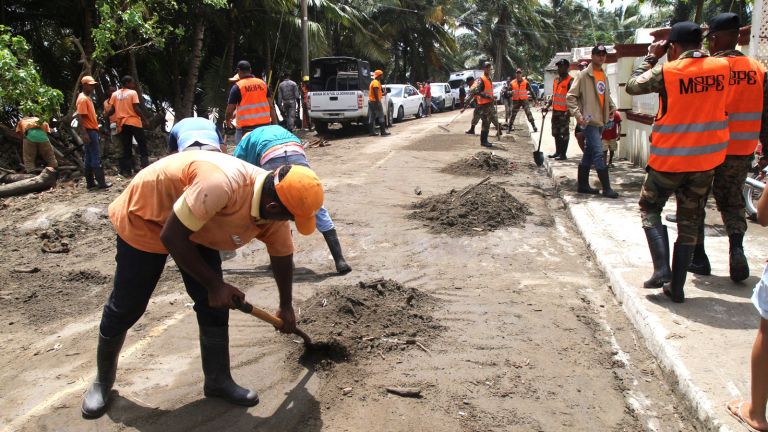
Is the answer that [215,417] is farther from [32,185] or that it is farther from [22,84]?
[32,185]

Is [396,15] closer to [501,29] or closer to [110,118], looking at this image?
[501,29]

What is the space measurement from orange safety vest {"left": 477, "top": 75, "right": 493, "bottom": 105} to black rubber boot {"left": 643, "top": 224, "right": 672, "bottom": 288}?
959cm

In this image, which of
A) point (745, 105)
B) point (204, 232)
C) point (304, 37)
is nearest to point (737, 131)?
point (745, 105)

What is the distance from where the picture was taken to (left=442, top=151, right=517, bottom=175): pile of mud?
1068 cm

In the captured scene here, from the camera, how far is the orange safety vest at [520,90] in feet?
52.4

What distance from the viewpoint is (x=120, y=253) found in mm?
3037

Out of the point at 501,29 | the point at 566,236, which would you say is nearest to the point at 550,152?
the point at 566,236

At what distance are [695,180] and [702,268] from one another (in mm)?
918

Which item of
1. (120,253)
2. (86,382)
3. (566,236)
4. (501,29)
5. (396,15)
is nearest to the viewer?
(120,253)

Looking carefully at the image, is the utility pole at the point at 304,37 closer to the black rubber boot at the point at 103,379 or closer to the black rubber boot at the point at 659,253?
the black rubber boot at the point at 659,253

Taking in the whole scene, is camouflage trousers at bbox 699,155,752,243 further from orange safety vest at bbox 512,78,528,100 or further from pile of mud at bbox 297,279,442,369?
orange safety vest at bbox 512,78,528,100

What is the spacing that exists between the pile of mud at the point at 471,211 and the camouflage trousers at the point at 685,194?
252 centimetres

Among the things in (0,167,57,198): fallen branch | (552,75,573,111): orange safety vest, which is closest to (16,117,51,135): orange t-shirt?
(0,167,57,198): fallen branch

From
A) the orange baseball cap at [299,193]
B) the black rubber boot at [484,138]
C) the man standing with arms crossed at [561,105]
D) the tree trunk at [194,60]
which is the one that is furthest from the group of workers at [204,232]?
the tree trunk at [194,60]
